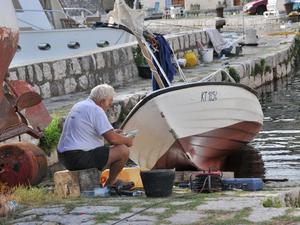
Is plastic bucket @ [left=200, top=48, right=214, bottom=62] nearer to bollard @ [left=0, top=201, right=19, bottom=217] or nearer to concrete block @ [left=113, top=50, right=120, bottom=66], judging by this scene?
concrete block @ [left=113, top=50, right=120, bottom=66]

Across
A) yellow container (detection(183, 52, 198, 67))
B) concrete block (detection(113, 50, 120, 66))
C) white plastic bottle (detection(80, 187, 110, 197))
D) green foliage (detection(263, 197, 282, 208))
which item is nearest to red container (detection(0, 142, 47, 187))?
white plastic bottle (detection(80, 187, 110, 197))

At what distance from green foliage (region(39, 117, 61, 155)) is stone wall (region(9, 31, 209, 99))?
1769 millimetres

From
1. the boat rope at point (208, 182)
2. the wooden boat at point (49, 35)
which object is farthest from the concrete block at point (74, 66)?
the boat rope at point (208, 182)

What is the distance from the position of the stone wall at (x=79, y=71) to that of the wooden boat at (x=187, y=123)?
3081 millimetres

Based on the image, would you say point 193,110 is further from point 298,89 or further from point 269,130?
point 298,89

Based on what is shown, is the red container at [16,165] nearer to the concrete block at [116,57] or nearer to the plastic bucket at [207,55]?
the concrete block at [116,57]

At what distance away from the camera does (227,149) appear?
6848 mm

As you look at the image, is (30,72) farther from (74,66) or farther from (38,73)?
(74,66)

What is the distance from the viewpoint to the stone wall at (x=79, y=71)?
8.44 m

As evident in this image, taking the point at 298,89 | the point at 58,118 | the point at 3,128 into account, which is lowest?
the point at 298,89

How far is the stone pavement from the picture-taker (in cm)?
315

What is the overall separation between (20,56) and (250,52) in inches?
342

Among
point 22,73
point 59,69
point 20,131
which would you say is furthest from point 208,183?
point 59,69

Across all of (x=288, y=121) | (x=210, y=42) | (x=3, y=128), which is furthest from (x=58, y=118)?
(x=210, y=42)
